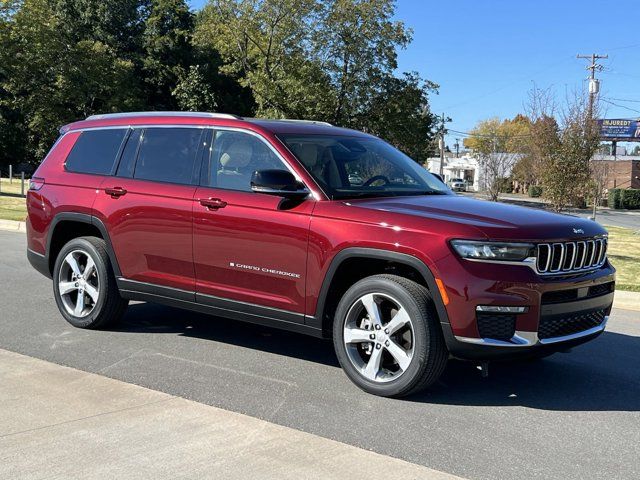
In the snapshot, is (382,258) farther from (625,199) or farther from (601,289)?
(625,199)

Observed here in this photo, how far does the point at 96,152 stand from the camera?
20.8 feet

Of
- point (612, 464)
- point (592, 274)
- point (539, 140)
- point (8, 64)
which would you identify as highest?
point (8, 64)

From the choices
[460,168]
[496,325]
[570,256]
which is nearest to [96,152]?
[496,325]

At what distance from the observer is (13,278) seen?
8812 mm

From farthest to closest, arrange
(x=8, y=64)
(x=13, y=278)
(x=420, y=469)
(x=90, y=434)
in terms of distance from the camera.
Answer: (x=8, y=64), (x=13, y=278), (x=90, y=434), (x=420, y=469)

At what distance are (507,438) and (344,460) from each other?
40.6 inches

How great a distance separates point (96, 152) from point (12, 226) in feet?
32.6

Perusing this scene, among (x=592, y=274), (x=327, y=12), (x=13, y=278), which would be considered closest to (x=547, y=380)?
(x=592, y=274)

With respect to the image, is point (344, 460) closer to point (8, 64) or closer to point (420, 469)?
point (420, 469)

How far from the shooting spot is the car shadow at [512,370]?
15.2 ft

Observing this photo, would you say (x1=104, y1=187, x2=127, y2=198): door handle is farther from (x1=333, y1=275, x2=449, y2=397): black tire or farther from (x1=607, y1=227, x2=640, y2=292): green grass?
(x1=607, y1=227, x2=640, y2=292): green grass

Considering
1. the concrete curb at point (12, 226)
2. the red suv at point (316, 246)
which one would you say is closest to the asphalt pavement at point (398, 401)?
the red suv at point (316, 246)

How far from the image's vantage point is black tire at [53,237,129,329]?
19.9 feet

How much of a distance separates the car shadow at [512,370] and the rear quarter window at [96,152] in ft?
4.98
